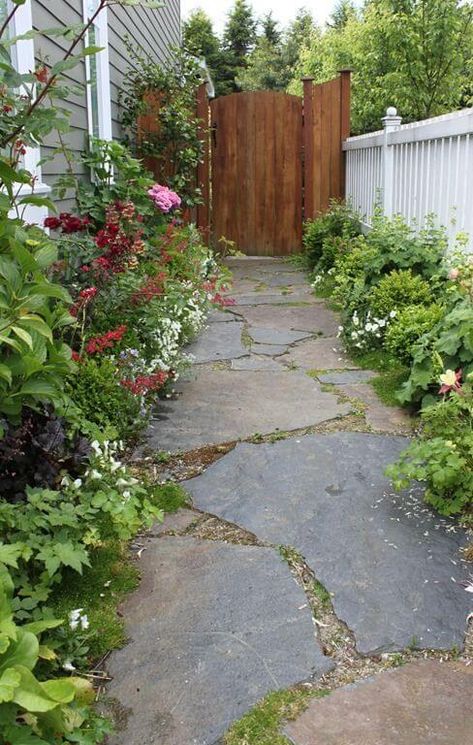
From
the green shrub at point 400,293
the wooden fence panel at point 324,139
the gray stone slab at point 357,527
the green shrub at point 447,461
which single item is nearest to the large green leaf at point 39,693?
the gray stone slab at point 357,527

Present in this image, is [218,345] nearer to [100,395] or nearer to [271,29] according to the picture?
[100,395]

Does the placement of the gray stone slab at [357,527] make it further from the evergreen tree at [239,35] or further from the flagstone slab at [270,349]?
the evergreen tree at [239,35]

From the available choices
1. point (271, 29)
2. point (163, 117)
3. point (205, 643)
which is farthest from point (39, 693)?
point (271, 29)

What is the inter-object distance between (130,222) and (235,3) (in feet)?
102

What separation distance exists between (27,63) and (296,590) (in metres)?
2.92

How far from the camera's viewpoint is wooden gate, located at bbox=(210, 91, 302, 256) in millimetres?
8492

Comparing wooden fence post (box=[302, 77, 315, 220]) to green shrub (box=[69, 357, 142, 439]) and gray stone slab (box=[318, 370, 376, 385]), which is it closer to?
gray stone slab (box=[318, 370, 376, 385])

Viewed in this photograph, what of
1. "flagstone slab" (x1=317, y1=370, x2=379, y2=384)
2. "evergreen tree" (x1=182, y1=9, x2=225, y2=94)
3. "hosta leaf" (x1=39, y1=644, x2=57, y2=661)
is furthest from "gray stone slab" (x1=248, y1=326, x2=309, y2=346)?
"evergreen tree" (x1=182, y1=9, x2=225, y2=94)

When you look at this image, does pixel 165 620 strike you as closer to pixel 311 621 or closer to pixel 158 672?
pixel 158 672

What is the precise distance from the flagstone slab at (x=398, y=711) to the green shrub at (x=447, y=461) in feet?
2.17

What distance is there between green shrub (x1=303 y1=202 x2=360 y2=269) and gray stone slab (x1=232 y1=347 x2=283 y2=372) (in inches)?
111

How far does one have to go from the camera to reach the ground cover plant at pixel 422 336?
2.33 m

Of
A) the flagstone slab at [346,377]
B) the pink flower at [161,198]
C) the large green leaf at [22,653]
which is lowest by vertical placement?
the flagstone slab at [346,377]

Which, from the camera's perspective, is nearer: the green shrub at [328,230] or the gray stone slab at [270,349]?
the gray stone slab at [270,349]
